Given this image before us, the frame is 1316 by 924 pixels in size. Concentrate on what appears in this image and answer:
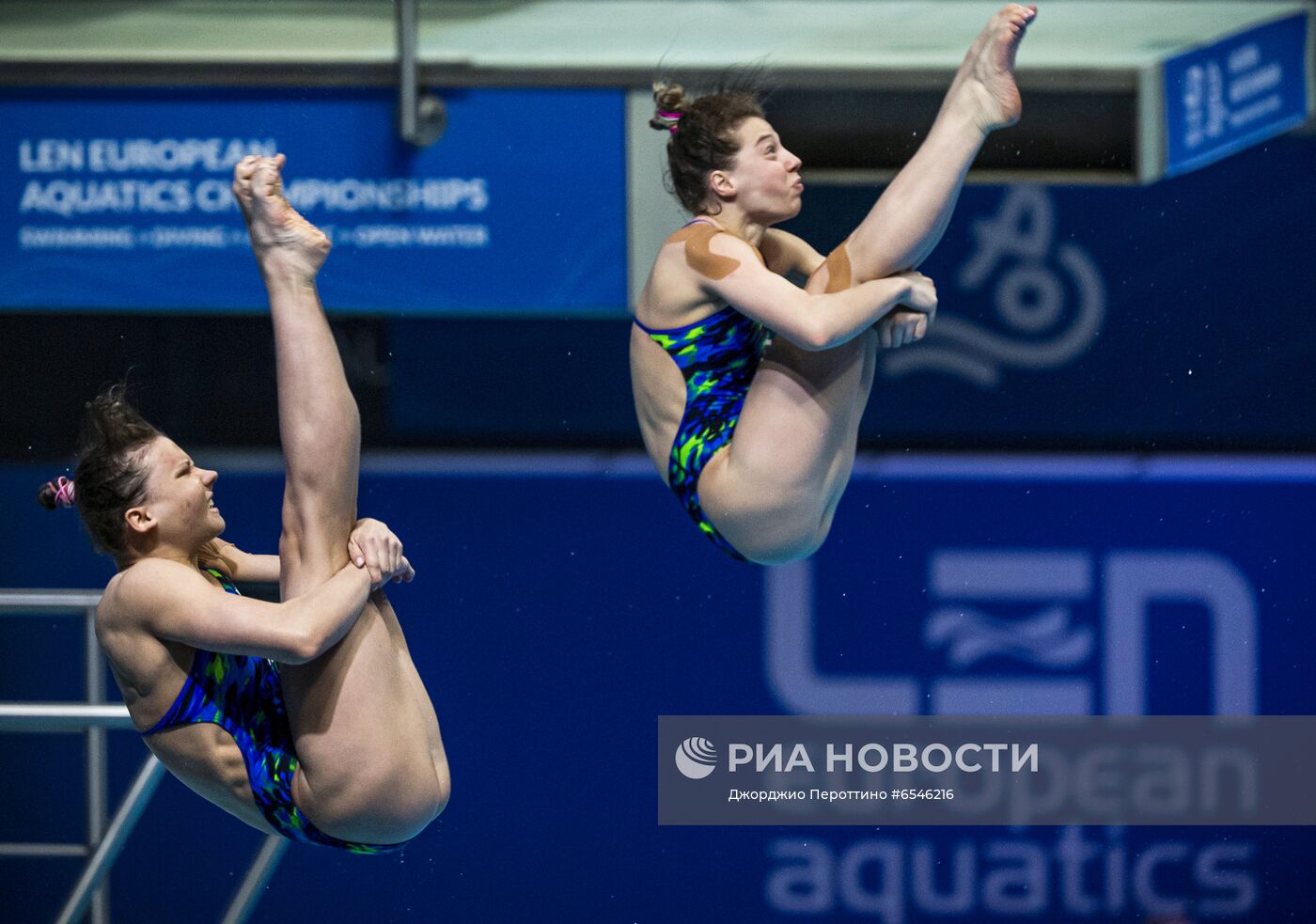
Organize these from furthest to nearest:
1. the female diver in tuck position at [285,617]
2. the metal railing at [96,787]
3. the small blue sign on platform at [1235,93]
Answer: the small blue sign on platform at [1235,93] < the metal railing at [96,787] < the female diver in tuck position at [285,617]

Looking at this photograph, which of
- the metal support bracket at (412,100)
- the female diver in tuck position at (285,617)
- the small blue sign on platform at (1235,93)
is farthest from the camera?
the small blue sign on platform at (1235,93)

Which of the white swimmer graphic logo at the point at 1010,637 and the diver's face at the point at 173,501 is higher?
the diver's face at the point at 173,501

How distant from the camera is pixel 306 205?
541 centimetres

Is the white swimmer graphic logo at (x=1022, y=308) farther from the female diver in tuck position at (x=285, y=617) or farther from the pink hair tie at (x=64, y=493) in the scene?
the pink hair tie at (x=64, y=493)

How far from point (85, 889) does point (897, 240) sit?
2.52 m

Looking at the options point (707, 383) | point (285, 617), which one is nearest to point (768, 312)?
point (707, 383)

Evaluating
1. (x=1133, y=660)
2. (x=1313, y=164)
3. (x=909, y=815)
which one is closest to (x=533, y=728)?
(x=909, y=815)

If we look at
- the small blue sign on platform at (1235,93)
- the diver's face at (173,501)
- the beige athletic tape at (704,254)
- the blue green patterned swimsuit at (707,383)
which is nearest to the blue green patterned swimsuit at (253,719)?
the diver's face at (173,501)

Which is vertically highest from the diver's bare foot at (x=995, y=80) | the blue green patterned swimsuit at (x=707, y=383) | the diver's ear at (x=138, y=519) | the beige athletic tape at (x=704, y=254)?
the diver's bare foot at (x=995, y=80)

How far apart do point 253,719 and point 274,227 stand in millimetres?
953

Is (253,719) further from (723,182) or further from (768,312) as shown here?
(723,182)

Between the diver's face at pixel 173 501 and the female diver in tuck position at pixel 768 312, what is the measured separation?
0.93 meters

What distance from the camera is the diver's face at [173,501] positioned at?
2.91 meters

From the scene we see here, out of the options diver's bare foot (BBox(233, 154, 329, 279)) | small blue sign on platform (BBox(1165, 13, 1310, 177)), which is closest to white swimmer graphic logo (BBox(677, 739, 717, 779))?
small blue sign on platform (BBox(1165, 13, 1310, 177))
